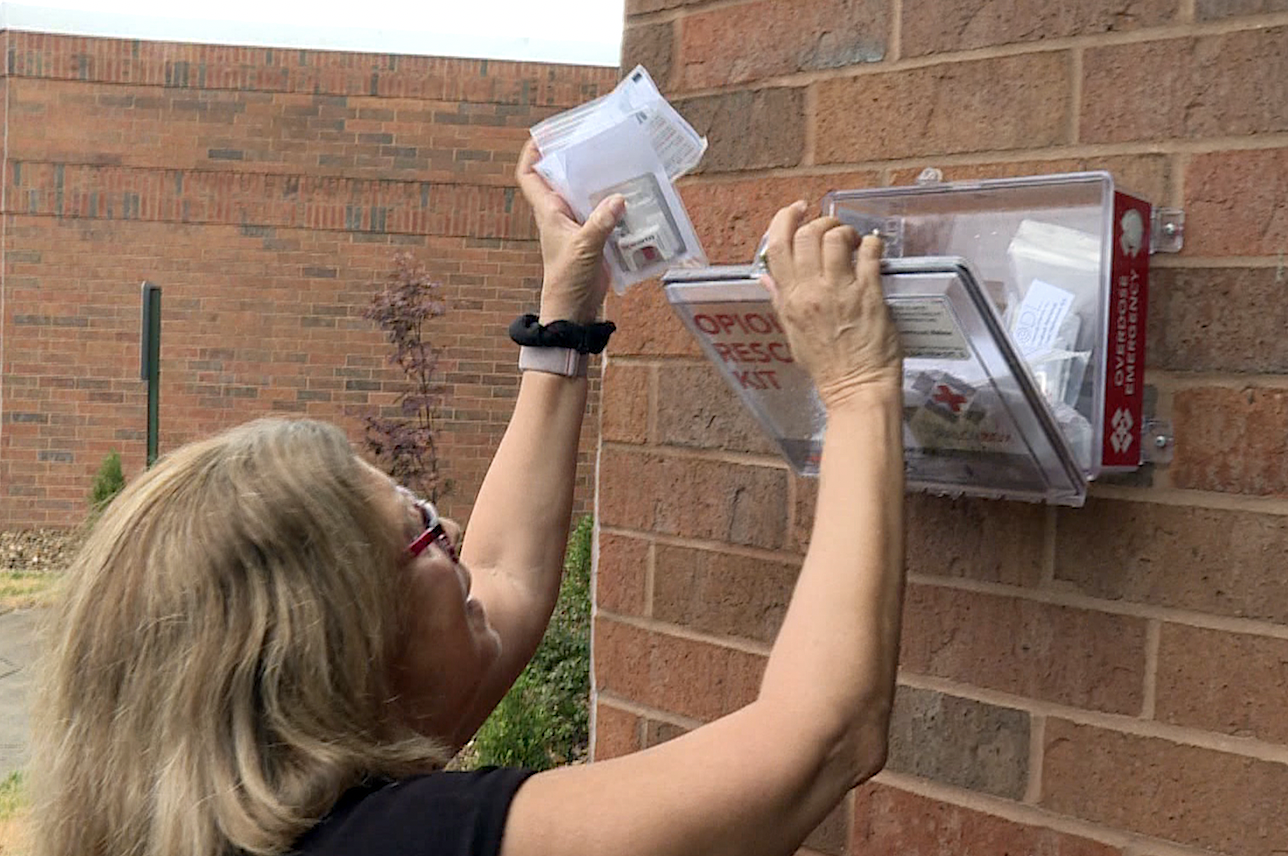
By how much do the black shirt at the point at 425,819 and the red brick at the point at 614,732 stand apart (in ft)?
2.77

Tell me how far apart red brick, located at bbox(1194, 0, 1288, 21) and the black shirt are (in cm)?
114

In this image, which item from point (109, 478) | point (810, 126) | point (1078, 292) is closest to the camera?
point (1078, 292)

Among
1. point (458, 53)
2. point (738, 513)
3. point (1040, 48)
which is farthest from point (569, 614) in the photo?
point (458, 53)

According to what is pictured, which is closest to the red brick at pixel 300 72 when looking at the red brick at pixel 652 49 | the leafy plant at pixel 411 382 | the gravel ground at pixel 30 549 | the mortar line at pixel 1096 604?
the leafy plant at pixel 411 382

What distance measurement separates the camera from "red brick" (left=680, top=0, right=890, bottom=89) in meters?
1.77

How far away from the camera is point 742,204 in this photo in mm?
1921

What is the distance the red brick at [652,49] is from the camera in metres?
2.04

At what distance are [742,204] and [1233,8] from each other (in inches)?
29.1

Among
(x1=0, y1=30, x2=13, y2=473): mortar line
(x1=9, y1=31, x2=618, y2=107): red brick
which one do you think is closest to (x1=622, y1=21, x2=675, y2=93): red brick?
(x1=9, y1=31, x2=618, y2=107): red brick

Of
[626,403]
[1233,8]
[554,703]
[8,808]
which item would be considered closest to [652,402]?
[626,403]

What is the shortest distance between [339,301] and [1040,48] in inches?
333

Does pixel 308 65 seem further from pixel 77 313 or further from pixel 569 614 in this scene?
pixel 569 614

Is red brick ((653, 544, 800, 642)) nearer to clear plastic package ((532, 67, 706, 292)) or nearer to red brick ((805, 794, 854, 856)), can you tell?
red brick ((805, 794, 854, 856))

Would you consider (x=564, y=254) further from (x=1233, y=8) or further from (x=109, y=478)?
(x=109, y=478)
